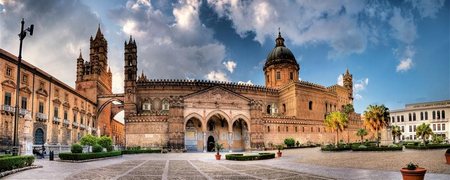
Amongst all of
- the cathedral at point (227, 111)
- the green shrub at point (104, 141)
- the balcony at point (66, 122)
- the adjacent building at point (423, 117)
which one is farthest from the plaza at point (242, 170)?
the adjacent building at point (423, 117)

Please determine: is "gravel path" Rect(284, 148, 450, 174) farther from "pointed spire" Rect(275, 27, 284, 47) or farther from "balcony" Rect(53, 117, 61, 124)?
"pointed spire" Rect(275, 27, 284, 47)


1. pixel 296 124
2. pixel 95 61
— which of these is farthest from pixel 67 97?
pixel 296 124

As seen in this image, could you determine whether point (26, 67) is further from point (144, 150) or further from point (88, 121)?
point (88, 121)

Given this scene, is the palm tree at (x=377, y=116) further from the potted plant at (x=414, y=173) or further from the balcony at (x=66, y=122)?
the balcony at (x=66, y=122)

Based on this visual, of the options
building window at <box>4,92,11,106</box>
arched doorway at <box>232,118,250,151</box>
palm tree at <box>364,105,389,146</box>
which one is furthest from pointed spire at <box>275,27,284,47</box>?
building window at <box>4,92,11,106</box>

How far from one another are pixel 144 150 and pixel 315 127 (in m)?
35.1

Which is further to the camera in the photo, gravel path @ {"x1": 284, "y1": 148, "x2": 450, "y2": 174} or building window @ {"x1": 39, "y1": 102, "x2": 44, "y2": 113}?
building window @ {"x1": 39, "y1": 102, "x2": 44, "y2": 113}

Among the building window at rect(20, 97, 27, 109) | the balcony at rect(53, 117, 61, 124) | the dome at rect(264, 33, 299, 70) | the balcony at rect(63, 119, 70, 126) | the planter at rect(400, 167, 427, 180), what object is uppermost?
the dome at rect(264, 33, 299, 70)

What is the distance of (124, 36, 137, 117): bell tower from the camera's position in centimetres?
6031

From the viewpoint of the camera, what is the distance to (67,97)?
52.0 m

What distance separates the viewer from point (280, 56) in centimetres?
7894

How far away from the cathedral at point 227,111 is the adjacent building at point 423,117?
2583cm

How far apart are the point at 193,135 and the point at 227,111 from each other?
6.71m

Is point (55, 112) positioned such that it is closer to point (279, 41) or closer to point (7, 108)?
point (7, 108)
